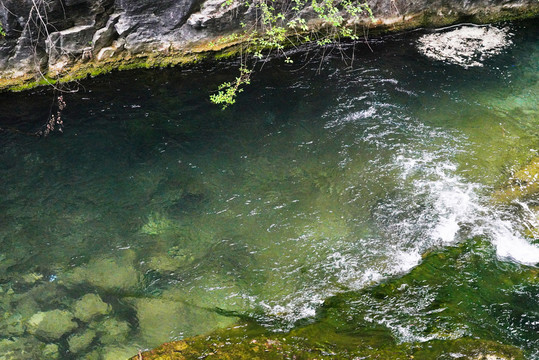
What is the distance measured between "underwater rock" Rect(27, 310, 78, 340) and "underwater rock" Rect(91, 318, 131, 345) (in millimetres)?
291

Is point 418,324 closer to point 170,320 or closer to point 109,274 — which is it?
point 170,320

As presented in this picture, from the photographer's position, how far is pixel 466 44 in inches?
382

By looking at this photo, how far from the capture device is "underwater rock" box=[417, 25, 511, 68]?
9266 millimetres

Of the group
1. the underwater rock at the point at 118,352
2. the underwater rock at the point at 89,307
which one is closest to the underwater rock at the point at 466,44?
the underwater rock at the point at 89,307

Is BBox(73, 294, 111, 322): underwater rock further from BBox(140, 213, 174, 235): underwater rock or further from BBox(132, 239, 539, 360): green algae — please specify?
BBox(140, 213, 174, 235): underwater rock

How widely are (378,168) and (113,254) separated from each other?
12.6ft

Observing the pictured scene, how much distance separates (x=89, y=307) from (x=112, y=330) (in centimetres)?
48

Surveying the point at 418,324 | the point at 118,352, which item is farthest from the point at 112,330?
the point at 418,324

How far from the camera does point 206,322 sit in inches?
187

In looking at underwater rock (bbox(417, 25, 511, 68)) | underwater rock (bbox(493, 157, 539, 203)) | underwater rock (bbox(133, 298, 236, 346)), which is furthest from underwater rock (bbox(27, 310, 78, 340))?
underwater rock (bbox(417, 25, 511, 68))

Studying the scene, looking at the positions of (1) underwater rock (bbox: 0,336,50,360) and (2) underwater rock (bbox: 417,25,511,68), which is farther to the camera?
(2) underwater rock (bbox: 417,25,511,68)

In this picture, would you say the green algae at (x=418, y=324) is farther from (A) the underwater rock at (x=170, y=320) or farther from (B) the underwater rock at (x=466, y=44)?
(B) the underwater rock at (x=466, y=44)

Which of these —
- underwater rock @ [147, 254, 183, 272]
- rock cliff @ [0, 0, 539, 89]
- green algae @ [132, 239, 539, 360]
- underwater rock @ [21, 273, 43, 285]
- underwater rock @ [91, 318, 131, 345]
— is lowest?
green algae @ [132, 239, 539, 360]

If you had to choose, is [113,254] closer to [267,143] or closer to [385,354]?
[267,143]
